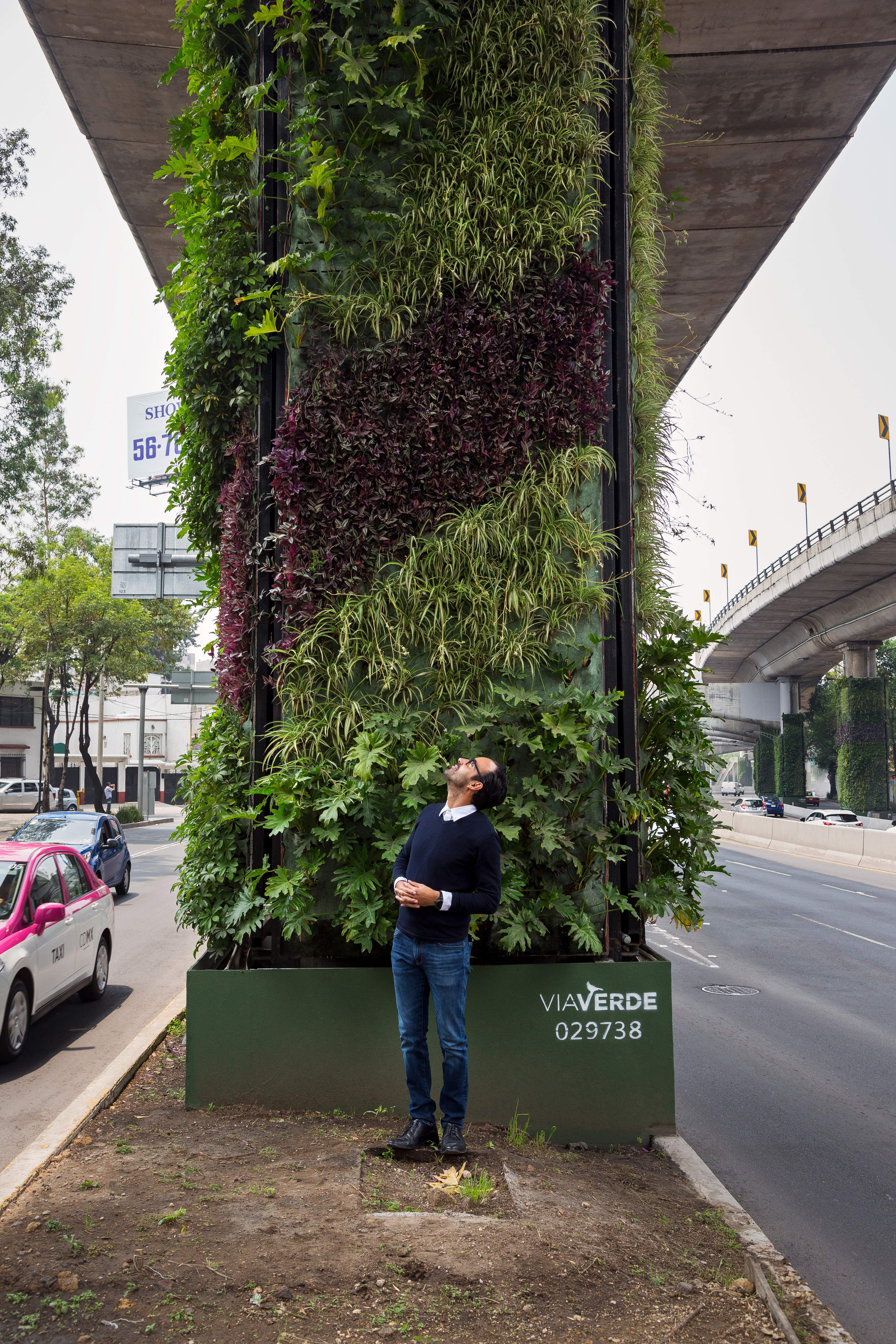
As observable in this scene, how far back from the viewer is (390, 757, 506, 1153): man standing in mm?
4914

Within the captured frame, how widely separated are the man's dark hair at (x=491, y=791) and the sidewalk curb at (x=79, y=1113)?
9.04 ft

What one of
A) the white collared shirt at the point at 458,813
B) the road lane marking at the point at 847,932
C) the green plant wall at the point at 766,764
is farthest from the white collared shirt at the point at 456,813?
the green plant wall at the point at 766,764

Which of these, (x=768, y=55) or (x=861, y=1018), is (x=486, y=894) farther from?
(x=768, y=55)

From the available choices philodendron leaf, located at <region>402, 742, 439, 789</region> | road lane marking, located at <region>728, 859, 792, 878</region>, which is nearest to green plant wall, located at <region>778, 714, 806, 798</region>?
road lane marking, located at <region>728, 859, 792, 878</region>

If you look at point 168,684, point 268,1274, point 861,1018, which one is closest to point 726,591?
point 168,684

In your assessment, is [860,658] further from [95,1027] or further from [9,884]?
[9,884]

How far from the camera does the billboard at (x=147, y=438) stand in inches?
997

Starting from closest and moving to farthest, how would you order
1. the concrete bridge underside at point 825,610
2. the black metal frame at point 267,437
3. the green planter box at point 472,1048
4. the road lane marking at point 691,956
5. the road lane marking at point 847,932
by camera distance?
the green planter box at point 472,1048 → the black metal frame at point 267,437 → the road lane marking at point 691,956 → the road lane marking at point 847,932 → the concrete bridge underside at point 825,610

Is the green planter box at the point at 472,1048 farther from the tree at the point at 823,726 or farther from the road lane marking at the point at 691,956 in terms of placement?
the tree at the point at 823,726

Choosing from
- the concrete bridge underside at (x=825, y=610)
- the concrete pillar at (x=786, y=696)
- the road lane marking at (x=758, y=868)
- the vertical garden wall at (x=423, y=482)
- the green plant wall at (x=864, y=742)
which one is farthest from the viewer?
the concrete pillar at (x=786, y=696)

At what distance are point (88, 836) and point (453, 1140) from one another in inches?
551

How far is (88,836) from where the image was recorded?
57.2 ft

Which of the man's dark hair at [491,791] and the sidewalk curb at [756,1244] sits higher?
the man's dark hair at [491,791]

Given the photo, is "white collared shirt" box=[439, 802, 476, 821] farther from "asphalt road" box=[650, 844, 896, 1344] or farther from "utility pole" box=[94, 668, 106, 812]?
"utility pole" box=[94, 668, 106, 812]
